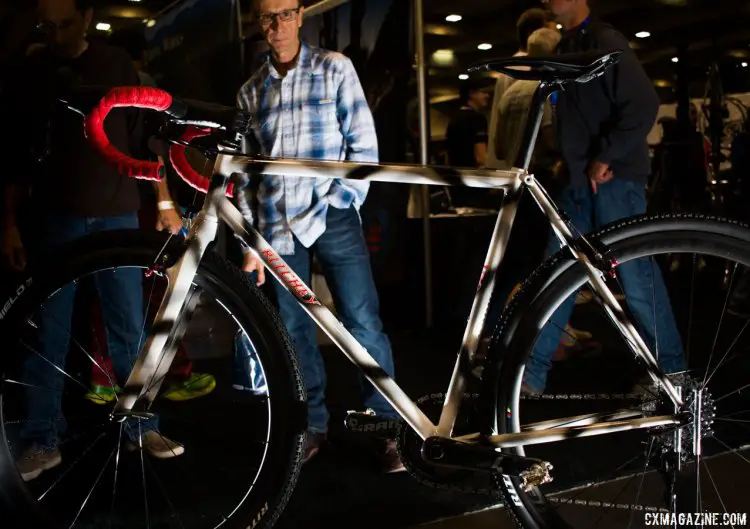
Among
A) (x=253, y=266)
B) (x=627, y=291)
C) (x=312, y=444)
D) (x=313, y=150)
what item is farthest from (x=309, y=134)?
(x=627, y=291)

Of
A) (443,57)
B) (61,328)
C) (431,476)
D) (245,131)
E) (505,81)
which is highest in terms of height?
(443,57)

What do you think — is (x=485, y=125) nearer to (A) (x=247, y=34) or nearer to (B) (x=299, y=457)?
(A) (x=247, y=34)

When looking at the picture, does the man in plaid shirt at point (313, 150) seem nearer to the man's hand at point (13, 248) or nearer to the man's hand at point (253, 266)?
the man's hand at point (253, 266)

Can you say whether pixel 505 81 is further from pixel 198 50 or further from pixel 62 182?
pixel 62 182

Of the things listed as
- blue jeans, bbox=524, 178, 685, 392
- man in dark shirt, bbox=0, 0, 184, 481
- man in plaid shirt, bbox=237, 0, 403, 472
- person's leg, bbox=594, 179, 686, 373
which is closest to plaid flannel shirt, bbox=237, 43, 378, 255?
man in plaid shirt, bbox=237, 0, 403, 472

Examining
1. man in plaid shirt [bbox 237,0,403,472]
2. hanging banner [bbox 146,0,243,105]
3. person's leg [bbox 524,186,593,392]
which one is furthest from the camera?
hanging banner [bbox 146,0,243,105]

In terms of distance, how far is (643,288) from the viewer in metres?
2.68

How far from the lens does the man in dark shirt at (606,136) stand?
2875mm

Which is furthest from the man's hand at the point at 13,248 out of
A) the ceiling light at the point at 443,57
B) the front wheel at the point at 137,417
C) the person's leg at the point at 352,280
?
the ceiling light at the point at 443,57

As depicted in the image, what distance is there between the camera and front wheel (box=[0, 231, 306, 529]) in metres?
1.89

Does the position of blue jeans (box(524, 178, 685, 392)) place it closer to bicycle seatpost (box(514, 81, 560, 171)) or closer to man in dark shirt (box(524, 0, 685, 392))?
man in dark shirt (box(524, 0, 685, 392))

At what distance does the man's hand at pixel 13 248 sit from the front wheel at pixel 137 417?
0.24 meters

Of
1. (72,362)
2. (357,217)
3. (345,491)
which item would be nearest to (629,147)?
(357,217)

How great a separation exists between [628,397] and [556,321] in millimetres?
450
